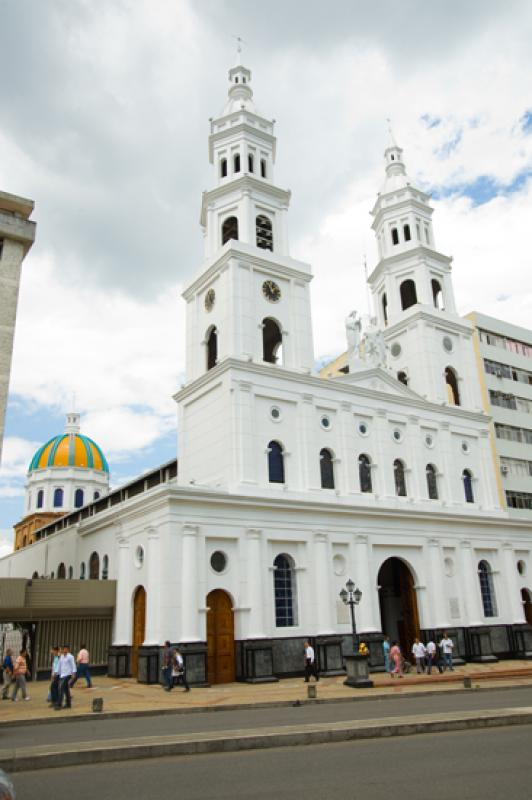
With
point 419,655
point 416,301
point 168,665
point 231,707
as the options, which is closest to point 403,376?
point 416,301

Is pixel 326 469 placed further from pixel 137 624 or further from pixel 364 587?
pixel 137 624

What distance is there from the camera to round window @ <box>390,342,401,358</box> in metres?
41.9

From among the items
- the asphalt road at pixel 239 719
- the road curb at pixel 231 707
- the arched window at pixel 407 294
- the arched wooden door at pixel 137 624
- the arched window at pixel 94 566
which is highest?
the arched window at pixel 407 294

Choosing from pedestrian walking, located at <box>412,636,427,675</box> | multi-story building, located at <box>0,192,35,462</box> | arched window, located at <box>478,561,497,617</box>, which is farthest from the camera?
arched window, located at <box>478,561,497,617</box>

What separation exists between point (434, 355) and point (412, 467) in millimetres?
7870

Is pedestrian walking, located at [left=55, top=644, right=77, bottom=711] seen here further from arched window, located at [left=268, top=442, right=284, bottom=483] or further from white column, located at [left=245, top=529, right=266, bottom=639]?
arched window, located at [left=268, top=442, right=284, bottom=483]

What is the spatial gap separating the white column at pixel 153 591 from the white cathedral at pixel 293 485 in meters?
0.08

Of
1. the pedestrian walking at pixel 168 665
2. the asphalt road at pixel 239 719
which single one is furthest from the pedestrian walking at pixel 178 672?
the asphalt road at pixel 239 719

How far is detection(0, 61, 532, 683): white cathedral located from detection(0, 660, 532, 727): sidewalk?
1778 millimetres

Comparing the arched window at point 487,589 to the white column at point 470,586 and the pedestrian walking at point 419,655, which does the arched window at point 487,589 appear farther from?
the pedestrian walking at point 419,655

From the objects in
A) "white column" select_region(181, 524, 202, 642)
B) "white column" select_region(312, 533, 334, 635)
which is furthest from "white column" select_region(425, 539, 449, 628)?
"white column" select_region(181, 524, 202, 642)

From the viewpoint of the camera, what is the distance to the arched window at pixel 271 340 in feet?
113

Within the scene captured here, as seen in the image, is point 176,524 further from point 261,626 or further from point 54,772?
point 54,772

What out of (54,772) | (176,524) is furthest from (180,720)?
(176,524)
